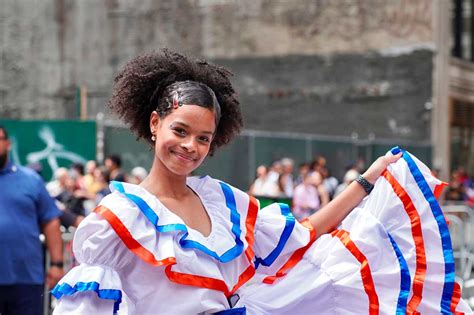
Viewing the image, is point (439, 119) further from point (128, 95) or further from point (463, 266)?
point (128, 95)

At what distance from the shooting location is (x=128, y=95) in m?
4.57

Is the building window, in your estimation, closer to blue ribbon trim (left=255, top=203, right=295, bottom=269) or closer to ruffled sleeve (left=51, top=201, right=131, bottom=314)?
blue ribbon trim (left=255, top=203, right=295, bottom=269)

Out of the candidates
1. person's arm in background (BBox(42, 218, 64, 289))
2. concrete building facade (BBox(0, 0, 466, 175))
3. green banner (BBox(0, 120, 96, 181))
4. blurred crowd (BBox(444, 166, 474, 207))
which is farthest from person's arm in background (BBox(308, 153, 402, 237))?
concrete building facade (BBox(0, 0, 466, 175))

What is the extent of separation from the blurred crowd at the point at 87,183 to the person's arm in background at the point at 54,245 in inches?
152

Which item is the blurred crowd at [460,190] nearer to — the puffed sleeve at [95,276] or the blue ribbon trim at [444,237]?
Result: the blue ribbon trim at [444,237]

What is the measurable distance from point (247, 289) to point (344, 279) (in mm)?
446

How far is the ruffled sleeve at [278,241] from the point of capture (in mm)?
4703

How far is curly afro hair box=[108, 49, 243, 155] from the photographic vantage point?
454 cm

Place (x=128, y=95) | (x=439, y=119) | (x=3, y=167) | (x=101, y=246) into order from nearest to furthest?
(x=101, y=246)
(x=128, y=95)
(x=3, y=167)
(x=439, y=119)

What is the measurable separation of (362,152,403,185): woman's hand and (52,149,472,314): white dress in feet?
0.09

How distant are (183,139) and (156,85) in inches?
13.9

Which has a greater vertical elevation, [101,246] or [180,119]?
[180,119]

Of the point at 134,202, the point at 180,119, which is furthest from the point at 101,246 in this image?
the point at 180,119

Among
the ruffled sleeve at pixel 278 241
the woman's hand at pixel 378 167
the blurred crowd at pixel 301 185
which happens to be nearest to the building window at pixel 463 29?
the blurred crowd at pixel 301 185
